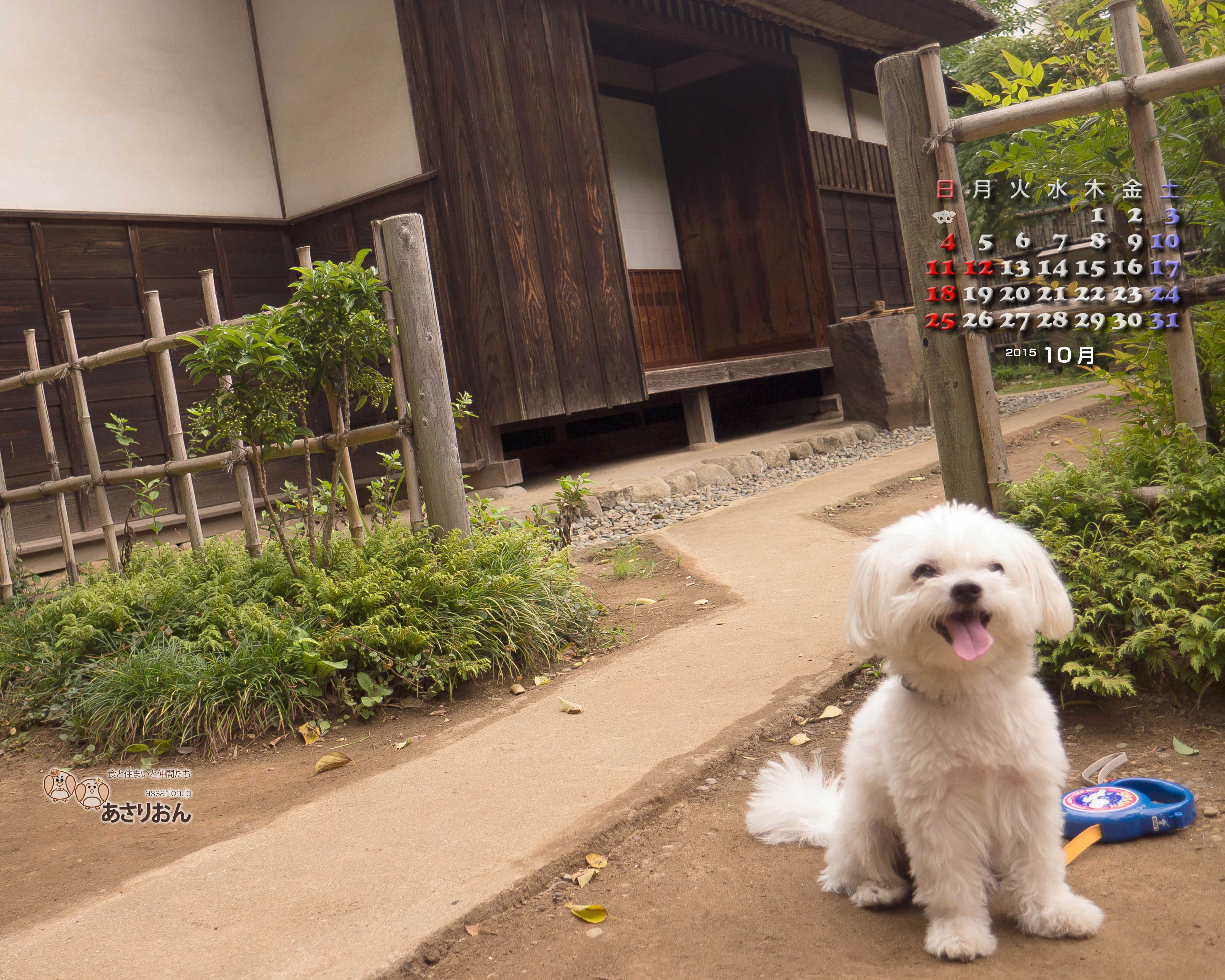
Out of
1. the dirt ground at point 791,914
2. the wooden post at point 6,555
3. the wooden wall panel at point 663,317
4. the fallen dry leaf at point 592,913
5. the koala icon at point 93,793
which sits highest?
the wooden wall panel at point 663,317

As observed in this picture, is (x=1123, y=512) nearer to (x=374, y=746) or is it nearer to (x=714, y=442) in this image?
(x=374, y=746)

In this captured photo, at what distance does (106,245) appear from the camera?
7301mm

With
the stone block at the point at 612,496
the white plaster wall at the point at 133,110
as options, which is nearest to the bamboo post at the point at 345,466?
the stone block at the point at 612,496

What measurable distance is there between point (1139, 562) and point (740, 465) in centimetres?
526

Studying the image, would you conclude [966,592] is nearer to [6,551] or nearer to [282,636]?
[282,636]

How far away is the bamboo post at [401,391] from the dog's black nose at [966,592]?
9.25 ft

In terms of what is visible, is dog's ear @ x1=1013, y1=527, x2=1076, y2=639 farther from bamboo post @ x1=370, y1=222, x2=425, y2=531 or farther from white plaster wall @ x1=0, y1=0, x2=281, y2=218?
white plaster wall @ x1=0, y1=0, x2=281, y2=218

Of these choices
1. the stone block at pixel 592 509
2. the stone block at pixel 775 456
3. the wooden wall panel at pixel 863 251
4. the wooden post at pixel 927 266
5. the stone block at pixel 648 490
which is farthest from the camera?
the wooden wall panel at pixel 863 251

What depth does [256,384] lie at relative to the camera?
4039 mm

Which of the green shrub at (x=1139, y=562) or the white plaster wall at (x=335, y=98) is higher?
the white plaster wall at (x=335, y=98)

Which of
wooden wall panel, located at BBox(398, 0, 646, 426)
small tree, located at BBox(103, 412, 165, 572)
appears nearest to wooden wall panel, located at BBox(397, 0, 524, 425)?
wooden wall panel, located at BBox(398, 0, 646, 426)

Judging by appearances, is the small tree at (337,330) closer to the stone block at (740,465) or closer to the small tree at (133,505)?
the small tree at (133,505)

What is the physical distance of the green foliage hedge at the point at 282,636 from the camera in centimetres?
357

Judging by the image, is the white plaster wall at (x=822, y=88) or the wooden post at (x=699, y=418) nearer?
the wooden post at (x=699, y=418)
